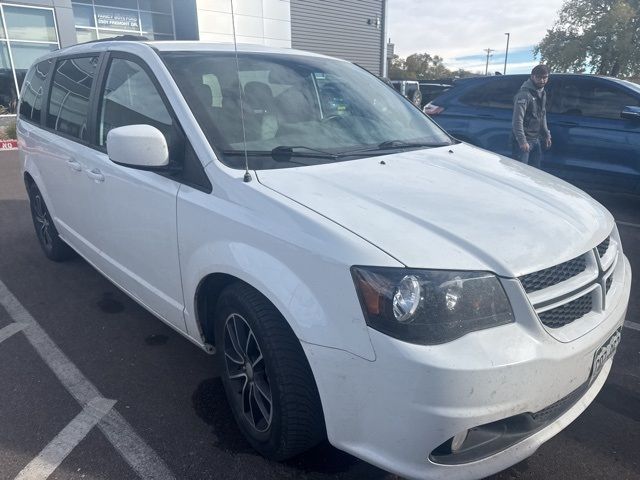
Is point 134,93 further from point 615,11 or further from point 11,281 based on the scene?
point 615,11

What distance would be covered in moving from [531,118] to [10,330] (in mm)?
5873

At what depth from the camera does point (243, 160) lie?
94.7 inches

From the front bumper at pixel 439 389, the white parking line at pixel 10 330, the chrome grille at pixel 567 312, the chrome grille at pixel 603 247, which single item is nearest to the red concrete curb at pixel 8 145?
the white parking line at pixel 10 330

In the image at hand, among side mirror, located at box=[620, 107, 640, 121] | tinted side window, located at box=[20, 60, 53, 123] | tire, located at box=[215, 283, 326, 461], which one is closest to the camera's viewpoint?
tire, located at box=[215, 283, 326, 461]

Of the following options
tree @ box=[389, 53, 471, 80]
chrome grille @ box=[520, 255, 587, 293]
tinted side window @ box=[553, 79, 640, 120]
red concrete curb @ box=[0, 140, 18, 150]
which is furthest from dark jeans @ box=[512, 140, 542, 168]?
tree @ box=[389, 53, 471, 80]

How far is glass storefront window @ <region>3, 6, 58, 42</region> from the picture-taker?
14.2m

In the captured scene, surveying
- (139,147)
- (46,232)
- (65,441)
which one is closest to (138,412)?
(65,441)

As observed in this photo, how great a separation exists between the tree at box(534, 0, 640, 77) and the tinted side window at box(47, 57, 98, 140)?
43.0 metres

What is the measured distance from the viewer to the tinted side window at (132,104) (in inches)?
104

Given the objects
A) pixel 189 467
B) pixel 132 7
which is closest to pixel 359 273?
pixel 189 467

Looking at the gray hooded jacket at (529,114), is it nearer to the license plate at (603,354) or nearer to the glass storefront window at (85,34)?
the license plate at (603,354)

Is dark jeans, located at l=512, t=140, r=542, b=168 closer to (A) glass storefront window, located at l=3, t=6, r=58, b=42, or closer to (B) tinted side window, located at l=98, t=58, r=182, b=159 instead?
(B) tinted side window, located at l=98, t=58, r=182, b=159

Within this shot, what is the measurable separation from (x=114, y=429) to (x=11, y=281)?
8.44 feet

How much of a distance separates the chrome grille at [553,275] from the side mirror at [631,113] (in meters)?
4.80
